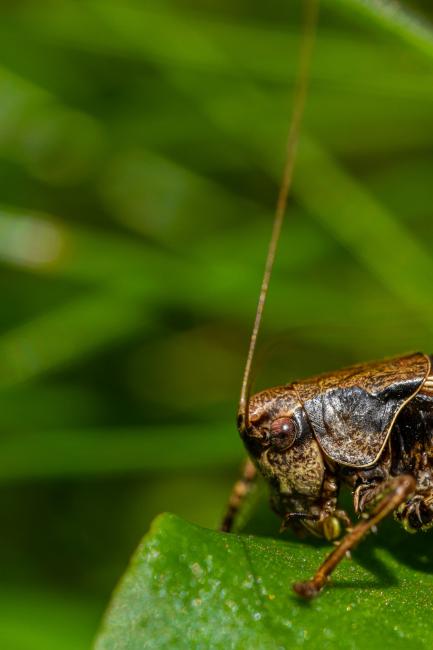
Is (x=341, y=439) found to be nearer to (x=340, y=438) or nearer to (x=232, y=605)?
(x=340, y=438)

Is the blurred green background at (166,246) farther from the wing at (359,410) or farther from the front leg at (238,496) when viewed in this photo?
the wing at (359,410)

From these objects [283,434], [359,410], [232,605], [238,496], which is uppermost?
[359,410]

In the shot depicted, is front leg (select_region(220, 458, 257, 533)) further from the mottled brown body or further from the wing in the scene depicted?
the wing

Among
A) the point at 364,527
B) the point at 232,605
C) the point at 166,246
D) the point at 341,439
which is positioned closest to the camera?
the point at 232,605

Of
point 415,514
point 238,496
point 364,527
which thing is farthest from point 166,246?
point 364,527

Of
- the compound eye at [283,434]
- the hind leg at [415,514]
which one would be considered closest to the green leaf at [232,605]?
the hind leg at [415,514]

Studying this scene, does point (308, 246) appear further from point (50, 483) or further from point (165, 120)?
point (50, 483)
